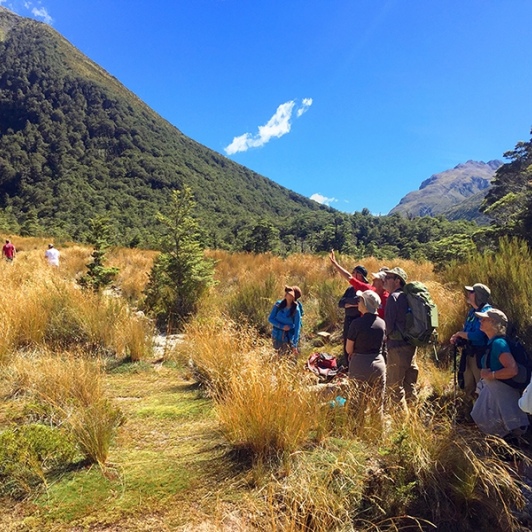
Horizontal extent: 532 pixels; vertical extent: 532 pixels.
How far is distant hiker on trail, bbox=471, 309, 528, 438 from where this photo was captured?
3270 millimetres

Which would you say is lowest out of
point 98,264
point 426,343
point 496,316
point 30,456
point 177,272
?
point 30,456

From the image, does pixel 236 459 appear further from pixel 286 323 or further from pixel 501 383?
pixel 286 323

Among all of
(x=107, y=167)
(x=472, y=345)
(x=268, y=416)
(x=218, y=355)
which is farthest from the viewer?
(x=107, y=167)

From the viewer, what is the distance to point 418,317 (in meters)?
4.15

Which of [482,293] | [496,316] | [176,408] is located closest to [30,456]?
[176,408]

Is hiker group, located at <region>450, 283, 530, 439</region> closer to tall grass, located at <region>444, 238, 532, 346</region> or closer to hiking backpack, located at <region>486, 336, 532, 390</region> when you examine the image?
hiking backpack, located at <region>486, 336, 532, 390</region>

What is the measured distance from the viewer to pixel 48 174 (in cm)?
9381

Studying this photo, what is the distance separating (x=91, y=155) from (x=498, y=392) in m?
118

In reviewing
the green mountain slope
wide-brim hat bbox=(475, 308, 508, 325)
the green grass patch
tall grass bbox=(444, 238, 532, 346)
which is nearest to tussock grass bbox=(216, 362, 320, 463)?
the green grass patch

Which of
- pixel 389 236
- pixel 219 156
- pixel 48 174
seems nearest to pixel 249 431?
pixel 389 236

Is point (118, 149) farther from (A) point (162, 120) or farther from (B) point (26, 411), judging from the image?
(B) point (26, 411)

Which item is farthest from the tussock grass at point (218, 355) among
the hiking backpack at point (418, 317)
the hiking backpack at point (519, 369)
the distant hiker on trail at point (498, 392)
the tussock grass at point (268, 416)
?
the hiking backpack at point (519, 369)

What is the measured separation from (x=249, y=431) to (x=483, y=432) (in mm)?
2138

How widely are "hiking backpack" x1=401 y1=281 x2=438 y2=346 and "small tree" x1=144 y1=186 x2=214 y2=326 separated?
5.05 meters
